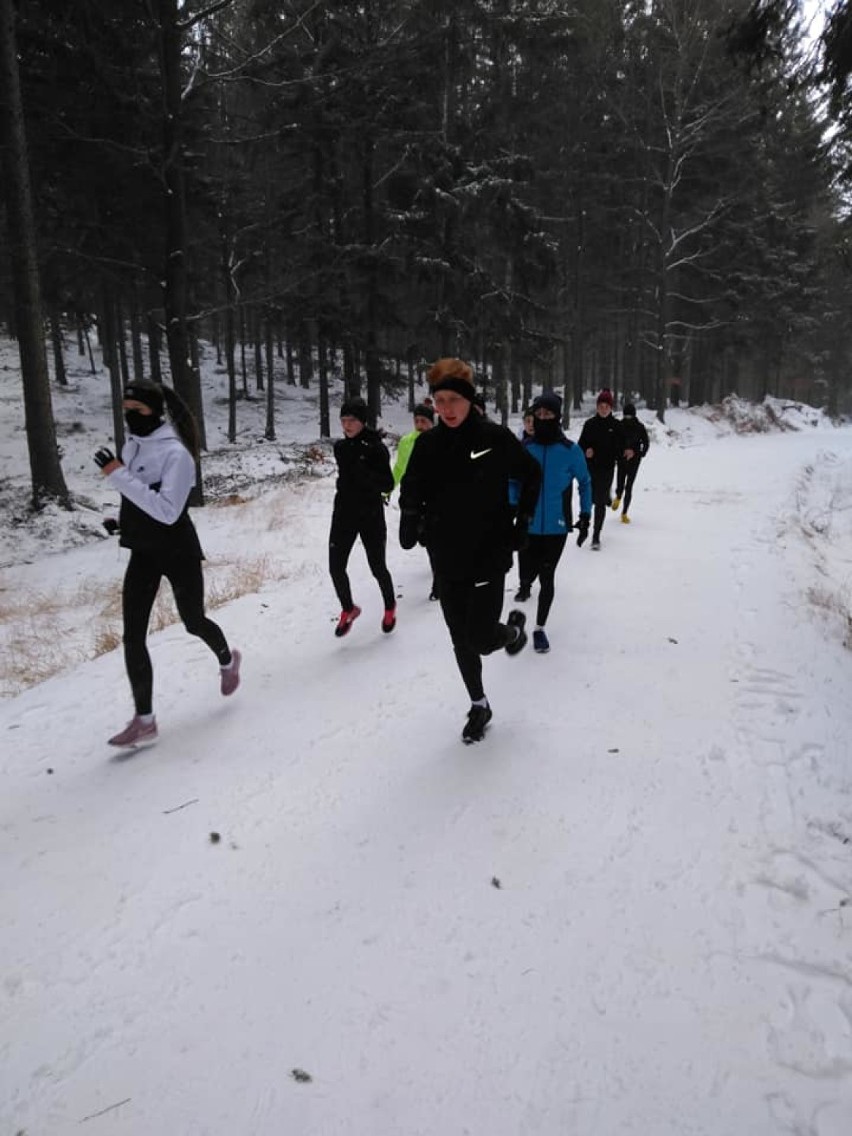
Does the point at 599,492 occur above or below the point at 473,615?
above

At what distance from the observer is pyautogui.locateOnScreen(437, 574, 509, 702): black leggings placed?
3873 mm

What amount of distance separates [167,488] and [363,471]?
6.68ft

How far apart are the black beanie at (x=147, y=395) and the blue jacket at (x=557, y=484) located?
10.2 feet

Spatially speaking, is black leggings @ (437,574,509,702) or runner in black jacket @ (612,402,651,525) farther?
runner in black jacket @ (612,402,651,525)

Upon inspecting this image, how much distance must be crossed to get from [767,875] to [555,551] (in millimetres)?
3104

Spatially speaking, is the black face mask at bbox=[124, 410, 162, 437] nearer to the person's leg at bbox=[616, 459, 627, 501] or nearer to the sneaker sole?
the sneaker sole

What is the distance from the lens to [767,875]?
3.03 m

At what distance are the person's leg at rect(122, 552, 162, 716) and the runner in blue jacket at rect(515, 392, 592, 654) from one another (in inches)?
119

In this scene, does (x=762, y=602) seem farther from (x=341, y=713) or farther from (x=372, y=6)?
(x=372, y=6)

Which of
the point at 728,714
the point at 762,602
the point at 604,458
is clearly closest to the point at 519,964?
the point at 728,714

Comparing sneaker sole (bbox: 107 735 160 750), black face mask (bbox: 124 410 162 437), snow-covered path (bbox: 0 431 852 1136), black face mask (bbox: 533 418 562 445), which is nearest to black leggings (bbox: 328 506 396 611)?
snow-covered path (bbox: 0 431 852 1136)

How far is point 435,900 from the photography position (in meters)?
2.92

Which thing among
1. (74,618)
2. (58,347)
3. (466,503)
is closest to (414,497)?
(466,503)

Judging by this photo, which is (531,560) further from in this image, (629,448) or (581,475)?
(629,448)
